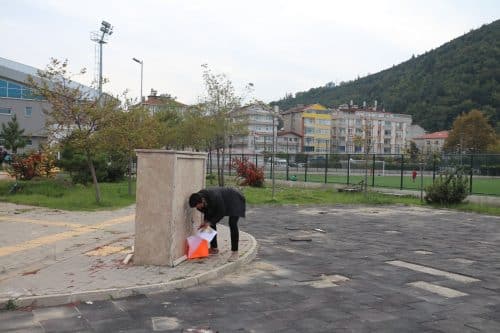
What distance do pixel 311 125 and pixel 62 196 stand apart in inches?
3878

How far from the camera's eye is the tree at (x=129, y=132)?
15672 mm

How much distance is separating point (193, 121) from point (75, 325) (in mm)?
23391

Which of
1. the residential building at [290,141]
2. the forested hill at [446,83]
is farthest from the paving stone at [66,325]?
the forested hill at [446,83]

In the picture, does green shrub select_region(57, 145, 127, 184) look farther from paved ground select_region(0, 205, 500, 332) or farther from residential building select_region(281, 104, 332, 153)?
residential building select_region(281, 104, 332, 153)

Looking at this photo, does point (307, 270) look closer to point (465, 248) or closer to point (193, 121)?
point (465, 248)

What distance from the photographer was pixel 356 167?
108 ft

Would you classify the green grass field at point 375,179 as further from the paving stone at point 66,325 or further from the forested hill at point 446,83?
the forested hill at point 446,83

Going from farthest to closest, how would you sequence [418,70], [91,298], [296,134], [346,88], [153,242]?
[346,88]
[418,70]
[296,134]
[153,242]
[91,298]

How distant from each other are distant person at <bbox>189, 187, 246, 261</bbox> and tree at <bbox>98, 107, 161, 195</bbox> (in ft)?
28.1

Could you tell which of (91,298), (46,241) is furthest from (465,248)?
(46,241)

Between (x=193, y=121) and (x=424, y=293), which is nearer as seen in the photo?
(x=424, y=293)

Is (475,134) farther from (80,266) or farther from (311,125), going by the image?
(80,266)

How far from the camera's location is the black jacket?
764cm

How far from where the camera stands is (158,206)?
709 centimetres
